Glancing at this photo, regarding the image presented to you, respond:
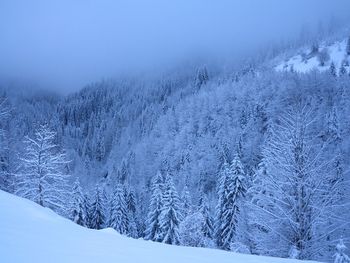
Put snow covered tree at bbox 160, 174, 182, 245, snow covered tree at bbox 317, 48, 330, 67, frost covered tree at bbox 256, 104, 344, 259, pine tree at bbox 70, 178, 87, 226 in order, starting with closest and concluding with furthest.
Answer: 1. frost covered tree at bbox 256, 104, 344, 259
2. snow covered tree at bbox 160, 174, 182, 245
3. pine tree at bbox 70, 178, 87, 226
4. snow covered tree at bbox 317, 48, 330, 67

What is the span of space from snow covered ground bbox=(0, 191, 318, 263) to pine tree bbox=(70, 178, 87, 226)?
98.8ft

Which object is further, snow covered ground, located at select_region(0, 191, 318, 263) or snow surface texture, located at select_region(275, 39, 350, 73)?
snow surface texture, located at select_region(275, 39, 350, 73)

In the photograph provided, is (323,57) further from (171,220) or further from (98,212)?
(171,220)

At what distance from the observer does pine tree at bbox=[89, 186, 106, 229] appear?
137ft

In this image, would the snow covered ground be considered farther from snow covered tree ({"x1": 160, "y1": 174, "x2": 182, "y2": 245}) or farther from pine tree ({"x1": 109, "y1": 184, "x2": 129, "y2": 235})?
pine tree ({"x1": 109, "y1": 184, "x2": 129, "y2": 235})

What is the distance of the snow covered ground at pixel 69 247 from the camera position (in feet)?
19.8

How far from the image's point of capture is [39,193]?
2308cm

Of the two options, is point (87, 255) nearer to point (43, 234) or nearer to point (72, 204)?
point (43, 234)

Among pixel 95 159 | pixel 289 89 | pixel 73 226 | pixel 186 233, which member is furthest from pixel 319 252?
pixel 95 159

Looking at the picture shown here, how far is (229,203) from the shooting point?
34375 millimetres

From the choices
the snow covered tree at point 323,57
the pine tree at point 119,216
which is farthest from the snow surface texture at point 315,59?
the pine tree at point 119,216

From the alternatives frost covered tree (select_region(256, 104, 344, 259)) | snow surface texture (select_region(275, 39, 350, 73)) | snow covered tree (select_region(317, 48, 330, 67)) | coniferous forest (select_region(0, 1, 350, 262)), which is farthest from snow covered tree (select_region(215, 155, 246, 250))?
snow covered tree (select_region(317, 48, 330, 67))

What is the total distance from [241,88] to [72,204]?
10727 centimetres

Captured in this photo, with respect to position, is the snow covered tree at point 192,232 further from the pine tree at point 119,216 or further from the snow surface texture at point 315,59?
the snow surface texture at point 315,59
